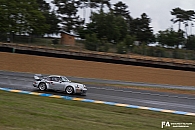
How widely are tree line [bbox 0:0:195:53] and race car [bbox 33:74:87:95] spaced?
84.7ft

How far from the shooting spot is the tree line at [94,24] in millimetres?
54253

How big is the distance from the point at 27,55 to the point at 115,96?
72.4 ft

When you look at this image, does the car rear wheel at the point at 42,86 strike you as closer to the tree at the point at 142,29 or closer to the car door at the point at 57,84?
the car door at the point at 57,84

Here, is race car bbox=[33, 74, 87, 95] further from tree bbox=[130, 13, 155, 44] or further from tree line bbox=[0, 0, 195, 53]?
tree bbox=[130, 13, 155, 44]

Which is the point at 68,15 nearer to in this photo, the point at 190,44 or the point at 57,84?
the point at 190,44

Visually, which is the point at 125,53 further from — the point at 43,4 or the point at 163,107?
the point at 43,4

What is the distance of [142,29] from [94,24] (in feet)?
68.6

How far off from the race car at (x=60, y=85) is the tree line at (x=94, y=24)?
25813 mm

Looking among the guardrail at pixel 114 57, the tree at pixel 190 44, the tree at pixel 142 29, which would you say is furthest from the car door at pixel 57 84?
the tree at pixel 142 29

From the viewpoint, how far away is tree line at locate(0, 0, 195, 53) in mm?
54253

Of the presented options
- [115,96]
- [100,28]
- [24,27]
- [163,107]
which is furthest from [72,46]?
[163,107]

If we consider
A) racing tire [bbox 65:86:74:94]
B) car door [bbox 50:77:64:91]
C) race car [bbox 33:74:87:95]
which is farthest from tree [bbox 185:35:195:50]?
racing tire [bbox 65:86:74:94]

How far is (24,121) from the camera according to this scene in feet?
32.9

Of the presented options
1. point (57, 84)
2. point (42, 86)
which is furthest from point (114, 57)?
point (57, 84)
